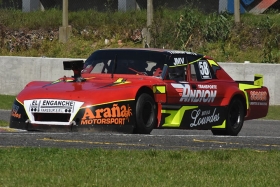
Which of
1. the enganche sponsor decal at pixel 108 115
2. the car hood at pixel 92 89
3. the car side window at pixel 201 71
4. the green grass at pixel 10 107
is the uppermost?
the car side window at pixel 201 71

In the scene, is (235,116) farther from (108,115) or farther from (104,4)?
(104,4)

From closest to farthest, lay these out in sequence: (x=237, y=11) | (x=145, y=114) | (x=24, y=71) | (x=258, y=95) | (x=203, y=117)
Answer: (x=145, y=114) → (x=203, y=117) → (x=258, y=95) → (x=24, y=71) → (x=237, y=11)

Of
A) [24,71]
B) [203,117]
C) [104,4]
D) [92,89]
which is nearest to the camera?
[92,89]

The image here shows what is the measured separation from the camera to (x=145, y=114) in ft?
39.5

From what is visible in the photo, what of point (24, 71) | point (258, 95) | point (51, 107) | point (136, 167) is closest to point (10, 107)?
point (24, 71)

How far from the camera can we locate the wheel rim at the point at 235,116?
1373cm

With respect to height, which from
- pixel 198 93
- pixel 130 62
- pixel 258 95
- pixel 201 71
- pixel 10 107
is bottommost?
pixel 10 107

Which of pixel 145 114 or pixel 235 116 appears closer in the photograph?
pixel 145 114

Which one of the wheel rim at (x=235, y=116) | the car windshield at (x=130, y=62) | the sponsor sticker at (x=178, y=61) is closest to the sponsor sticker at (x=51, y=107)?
the car windshield at (x=130, y=62)

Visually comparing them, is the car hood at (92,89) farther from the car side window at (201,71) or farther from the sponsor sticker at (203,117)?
the car side window at (201,71)

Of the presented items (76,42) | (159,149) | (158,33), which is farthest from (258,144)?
(76,42)

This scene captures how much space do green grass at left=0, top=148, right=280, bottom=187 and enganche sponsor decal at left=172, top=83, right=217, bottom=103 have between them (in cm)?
310

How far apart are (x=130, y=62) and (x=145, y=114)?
1170 mm

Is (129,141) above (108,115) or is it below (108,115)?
below
